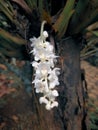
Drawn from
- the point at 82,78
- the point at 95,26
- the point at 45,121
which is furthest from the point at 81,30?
the point at 45,121

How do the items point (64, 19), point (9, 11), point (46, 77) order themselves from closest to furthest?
point (46, 77) < point (64, 19) < point (9, 11)

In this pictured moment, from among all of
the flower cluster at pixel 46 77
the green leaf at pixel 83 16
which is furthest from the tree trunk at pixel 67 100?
the flower cluster at pixel 46 77

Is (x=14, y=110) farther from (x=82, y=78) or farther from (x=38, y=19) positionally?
→ (x=38, y=19)

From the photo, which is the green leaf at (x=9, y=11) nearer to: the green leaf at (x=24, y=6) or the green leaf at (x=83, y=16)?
the green leaf at (x=24, y=6)

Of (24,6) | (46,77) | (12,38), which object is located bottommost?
(46,77)

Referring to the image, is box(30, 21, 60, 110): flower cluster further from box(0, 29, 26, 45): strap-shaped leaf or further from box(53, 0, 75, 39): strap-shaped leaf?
box(0, 29, 26, 45): strap-shaped leaf

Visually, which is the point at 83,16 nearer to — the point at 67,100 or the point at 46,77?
the point at 67,100

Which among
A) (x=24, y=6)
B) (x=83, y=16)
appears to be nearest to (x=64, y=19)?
(x=83, y=16)
